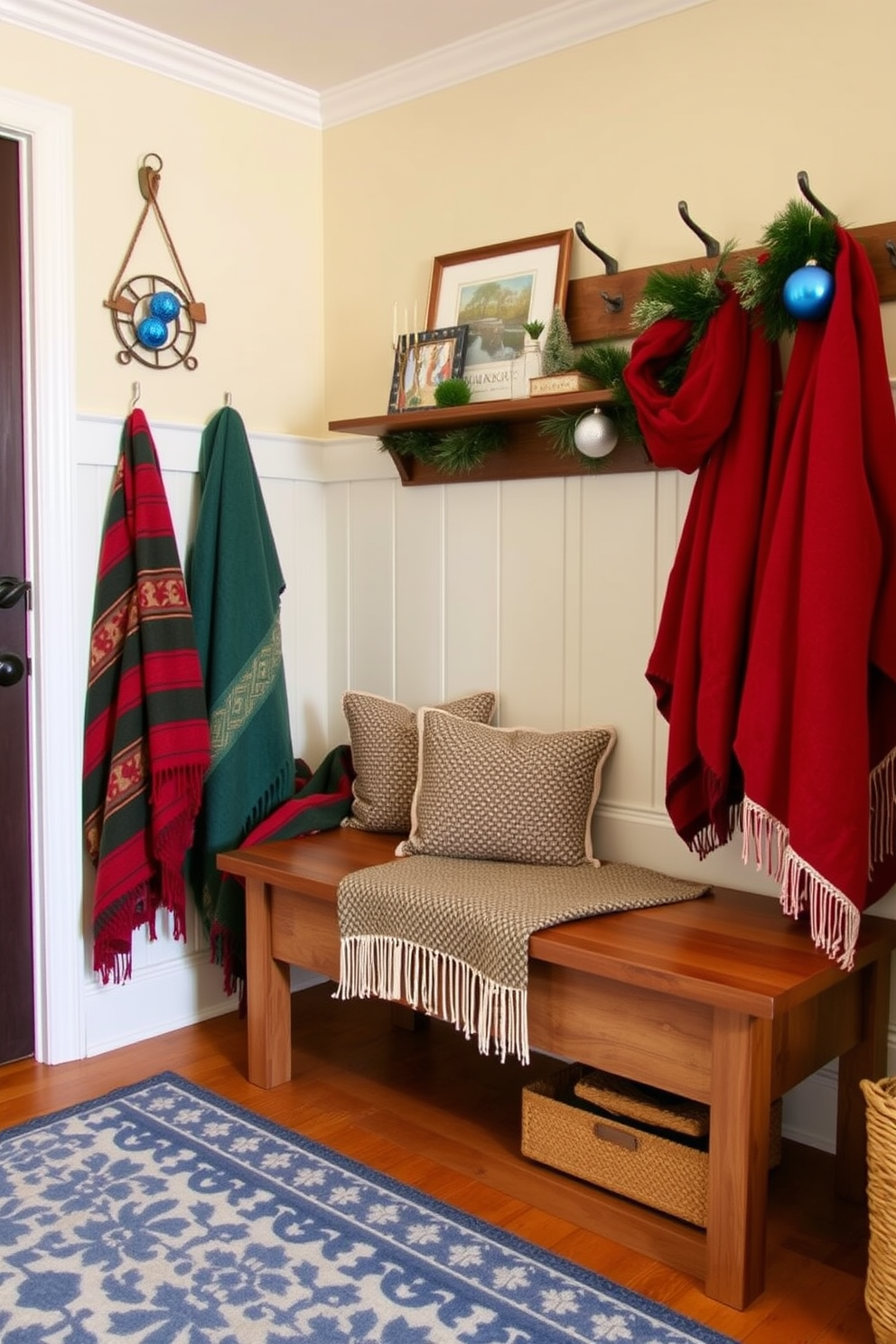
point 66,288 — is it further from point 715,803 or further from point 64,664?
point 715,803

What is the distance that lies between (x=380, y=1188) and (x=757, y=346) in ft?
5.34

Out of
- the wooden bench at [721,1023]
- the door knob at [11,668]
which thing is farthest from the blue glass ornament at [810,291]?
the door knob at [11,668]

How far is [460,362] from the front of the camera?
2.77 meters

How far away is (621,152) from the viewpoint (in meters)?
2.57

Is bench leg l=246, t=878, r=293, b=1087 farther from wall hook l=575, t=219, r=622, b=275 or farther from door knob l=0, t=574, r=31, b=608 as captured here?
wall hook l=575, t=219, r=622, b=275

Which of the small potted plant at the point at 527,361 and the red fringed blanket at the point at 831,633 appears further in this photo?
the small potted plant at the point at 527,361

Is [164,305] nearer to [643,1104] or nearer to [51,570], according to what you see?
[51,570]

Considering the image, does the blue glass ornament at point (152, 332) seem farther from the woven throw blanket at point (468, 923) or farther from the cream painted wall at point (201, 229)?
the woven throw blanket at point (468, 923)

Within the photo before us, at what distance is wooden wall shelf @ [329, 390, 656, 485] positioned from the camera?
99.0 inches

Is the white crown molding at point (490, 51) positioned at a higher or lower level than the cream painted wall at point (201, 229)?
higher

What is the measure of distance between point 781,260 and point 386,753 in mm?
1324

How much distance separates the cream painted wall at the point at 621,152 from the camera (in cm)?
223

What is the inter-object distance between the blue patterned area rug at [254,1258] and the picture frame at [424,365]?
1.58m

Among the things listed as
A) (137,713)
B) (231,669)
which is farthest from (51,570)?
(231,669)
